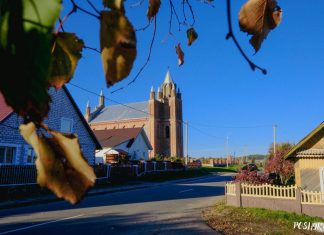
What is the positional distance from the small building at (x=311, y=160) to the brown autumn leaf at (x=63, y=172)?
16429 mm

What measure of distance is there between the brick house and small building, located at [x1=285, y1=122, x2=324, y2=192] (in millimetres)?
10343

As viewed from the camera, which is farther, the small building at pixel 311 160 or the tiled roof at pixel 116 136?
the tiled roof at pixel 116 136

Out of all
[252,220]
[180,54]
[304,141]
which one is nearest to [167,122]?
[304,141]

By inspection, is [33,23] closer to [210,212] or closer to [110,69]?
[110,69]

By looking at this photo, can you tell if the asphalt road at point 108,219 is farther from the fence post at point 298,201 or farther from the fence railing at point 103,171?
the fence post at point 298,201

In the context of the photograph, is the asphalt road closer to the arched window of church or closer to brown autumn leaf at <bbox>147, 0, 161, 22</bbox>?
brown autumn leaf at <bbox>147, 0, 161, 22</bbox>

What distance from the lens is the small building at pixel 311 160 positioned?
615 inches

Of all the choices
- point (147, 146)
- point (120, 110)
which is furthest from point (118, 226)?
point (120, 110)

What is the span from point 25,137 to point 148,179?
37.0 meters

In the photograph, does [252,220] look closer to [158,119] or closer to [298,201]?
[298,201]

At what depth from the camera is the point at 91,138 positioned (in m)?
31.2

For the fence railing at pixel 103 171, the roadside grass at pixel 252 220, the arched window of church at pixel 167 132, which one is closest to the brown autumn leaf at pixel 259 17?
the fence railing at pixel 103 171

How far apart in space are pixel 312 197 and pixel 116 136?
43.8m

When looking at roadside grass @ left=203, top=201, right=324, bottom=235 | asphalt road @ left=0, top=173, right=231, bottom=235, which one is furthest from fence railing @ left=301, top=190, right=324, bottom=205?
asphalt road @ left=0, top=173, right=231, bottom=235
